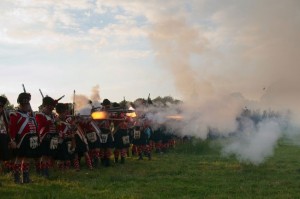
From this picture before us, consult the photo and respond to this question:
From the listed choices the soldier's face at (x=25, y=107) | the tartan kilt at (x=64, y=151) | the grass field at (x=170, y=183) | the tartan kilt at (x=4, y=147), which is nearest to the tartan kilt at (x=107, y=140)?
the grass field at (x=170, y=183)

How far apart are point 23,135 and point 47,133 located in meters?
1.19

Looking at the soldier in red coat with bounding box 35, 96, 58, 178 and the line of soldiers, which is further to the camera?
the soldier in red coat with bounding box 35, 96, 58, 178

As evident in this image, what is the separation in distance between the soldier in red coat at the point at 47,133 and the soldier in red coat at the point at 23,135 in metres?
0.70

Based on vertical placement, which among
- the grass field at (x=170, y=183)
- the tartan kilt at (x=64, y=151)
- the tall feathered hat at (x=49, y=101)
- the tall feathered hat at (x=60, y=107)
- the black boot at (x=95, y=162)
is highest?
the tall feathered hat at (x=49, y=101)

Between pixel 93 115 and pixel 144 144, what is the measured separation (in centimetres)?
545

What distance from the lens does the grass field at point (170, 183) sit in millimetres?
10462

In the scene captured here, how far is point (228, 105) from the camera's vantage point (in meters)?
17.3

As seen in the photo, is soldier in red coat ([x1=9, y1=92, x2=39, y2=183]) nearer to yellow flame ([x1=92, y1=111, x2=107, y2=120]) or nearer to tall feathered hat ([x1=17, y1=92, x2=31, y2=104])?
tall feathered hat ([x1=17, y1=92, x2=31, y2=104])

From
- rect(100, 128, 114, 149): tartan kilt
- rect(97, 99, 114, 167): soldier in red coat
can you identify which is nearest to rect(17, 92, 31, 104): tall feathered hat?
rect(97, 99, 114, 167): soldier in red coat

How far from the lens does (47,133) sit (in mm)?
13289

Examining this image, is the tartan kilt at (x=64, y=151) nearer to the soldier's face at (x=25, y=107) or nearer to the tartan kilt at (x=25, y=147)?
the tartan kilt at (x=25, y=147)

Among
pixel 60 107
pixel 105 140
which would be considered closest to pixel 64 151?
pixel 60 107

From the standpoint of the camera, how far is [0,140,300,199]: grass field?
1046 centimetres

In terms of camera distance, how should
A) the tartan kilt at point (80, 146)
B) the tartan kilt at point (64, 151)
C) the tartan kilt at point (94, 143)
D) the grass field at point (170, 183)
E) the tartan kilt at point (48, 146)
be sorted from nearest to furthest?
the grass field at point (170, 183) → the tartan kilt at point (48, 146) → the tartan kilt at point (64, 151) → the tartan kilt at point (80, 146) → the tartan kilt at point (94, 143)
